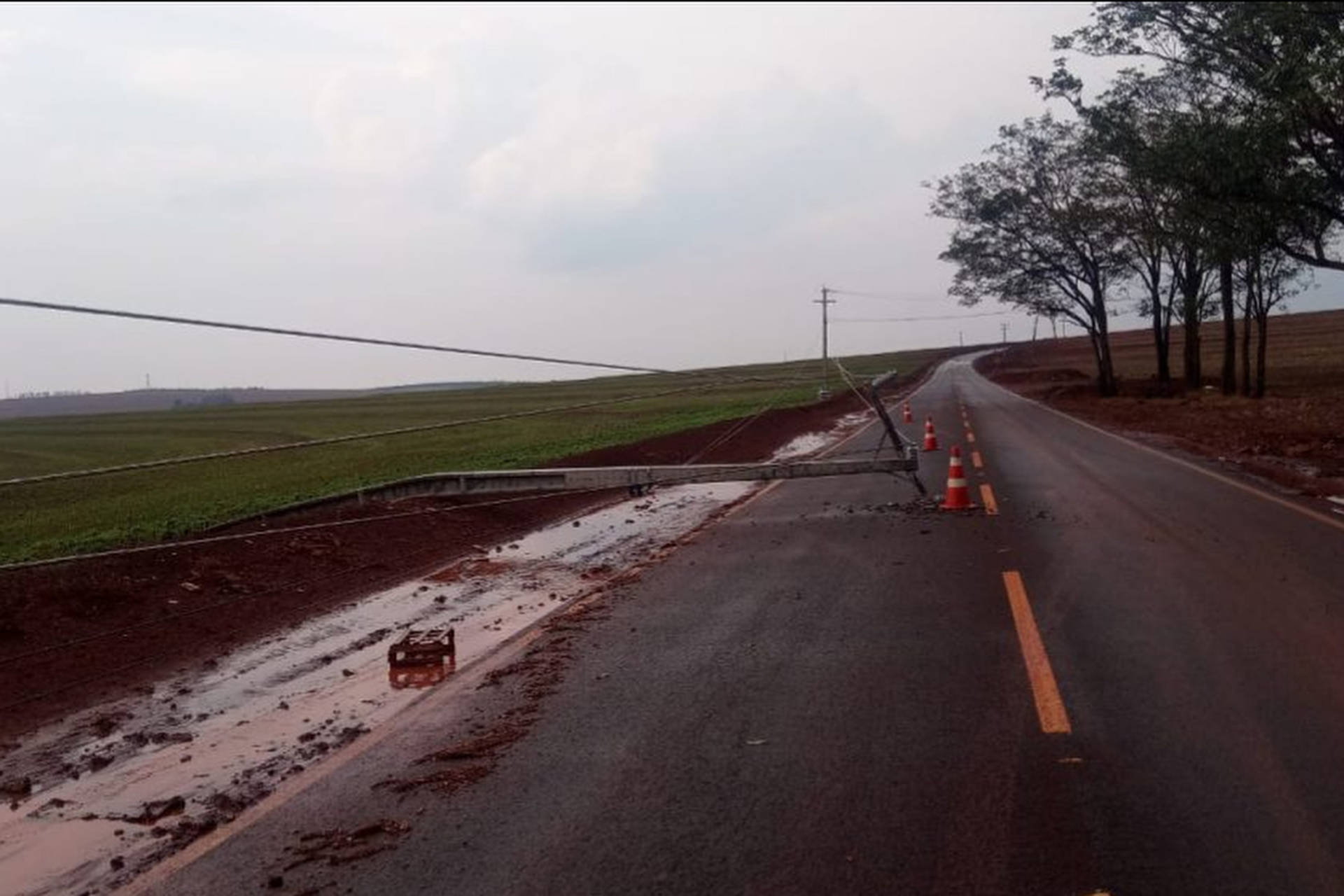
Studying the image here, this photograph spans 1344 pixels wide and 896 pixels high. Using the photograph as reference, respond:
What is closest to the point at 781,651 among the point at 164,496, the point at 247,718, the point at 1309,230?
the point at 247,718

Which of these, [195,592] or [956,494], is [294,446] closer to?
[195,592]

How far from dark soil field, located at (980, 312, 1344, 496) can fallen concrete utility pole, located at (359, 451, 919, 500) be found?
609cm

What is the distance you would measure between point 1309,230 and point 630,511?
1411cm

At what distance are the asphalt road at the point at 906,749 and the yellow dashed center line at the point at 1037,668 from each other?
0.02m

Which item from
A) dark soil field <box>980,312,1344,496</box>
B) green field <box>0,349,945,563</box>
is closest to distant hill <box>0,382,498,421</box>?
green field <box>0,349,945,563</box>

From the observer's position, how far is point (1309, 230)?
70.2ft

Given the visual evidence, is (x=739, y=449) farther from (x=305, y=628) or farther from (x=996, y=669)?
(x=996, y=669)

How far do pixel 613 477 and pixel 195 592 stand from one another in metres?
4.86

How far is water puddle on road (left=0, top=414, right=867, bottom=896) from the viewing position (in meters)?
4.97

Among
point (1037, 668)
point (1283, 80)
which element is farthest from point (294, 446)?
point (1283, 80)

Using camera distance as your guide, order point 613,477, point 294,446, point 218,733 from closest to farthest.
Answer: point 218,733 → point 294,446 → point 613,477

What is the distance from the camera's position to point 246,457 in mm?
31281

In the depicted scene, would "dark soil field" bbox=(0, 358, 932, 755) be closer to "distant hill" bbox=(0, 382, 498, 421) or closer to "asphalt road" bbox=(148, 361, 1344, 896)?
"asphalt road" bbox=(148, 361, 1344, 896)

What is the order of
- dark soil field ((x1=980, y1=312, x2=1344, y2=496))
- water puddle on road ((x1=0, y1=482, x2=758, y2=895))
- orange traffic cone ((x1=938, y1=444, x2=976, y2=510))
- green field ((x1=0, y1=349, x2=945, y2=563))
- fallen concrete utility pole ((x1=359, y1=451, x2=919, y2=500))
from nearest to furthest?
water puddle on road ((x1=0, y1=482, x2=758, y2=895)), fallen concrete utility pole ((x1=359, y1=451, x2=919, y2=500)), orange traffic cone ((x1=938, y1=444, x2=976, y2=510)), green field ((x1=0, y1=349, x2=945, y2=563)), dark soil field ((x1=980, y1=312, x2=1344, y2=496))
